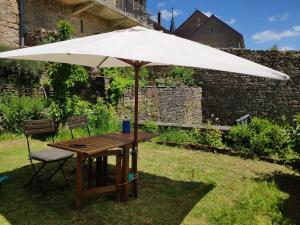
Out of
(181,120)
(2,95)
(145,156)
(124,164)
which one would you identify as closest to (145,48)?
(124,164)

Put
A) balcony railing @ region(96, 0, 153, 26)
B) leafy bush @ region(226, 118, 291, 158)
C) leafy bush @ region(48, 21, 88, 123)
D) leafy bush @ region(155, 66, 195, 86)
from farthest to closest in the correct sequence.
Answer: balcony railing @ region(96, 0, 153, 26) < leafy bush @ region(155, 66, 195, 86) < leafy bush @ region(48, 21, 88, 123) < leafy bush @ region(226, 118, 291, 158)

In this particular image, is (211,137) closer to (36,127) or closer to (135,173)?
(135,173)

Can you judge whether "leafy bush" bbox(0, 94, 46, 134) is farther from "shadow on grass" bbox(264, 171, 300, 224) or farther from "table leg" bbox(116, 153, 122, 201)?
"shadow on grass" bbox(264, 171, 300, 224)

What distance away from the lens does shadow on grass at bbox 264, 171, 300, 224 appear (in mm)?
4340

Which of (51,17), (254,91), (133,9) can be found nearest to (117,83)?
(51,17)

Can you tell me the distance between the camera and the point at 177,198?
186 inches

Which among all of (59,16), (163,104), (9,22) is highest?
(59,16)

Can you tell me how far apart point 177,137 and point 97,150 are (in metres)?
4.26

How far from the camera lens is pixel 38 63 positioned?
32.5ft

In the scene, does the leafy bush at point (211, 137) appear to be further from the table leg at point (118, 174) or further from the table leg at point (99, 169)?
the table leg at point (118, 174)

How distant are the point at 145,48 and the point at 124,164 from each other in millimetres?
1703

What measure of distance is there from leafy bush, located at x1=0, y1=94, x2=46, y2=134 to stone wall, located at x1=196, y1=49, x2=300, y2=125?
359 inches

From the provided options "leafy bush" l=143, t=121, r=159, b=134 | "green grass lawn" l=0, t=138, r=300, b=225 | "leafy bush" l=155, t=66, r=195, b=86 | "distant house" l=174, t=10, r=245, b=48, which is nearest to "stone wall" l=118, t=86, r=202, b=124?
"leafy bush" l=155, t=66, r=195, b=86

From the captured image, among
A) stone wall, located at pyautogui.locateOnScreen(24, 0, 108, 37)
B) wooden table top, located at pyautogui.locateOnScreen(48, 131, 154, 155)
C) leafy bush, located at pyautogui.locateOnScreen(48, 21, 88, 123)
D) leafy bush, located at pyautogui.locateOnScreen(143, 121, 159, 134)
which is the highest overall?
stone wall, located at pyautogui.locateOnScreen(24, 0, 108, 37)
